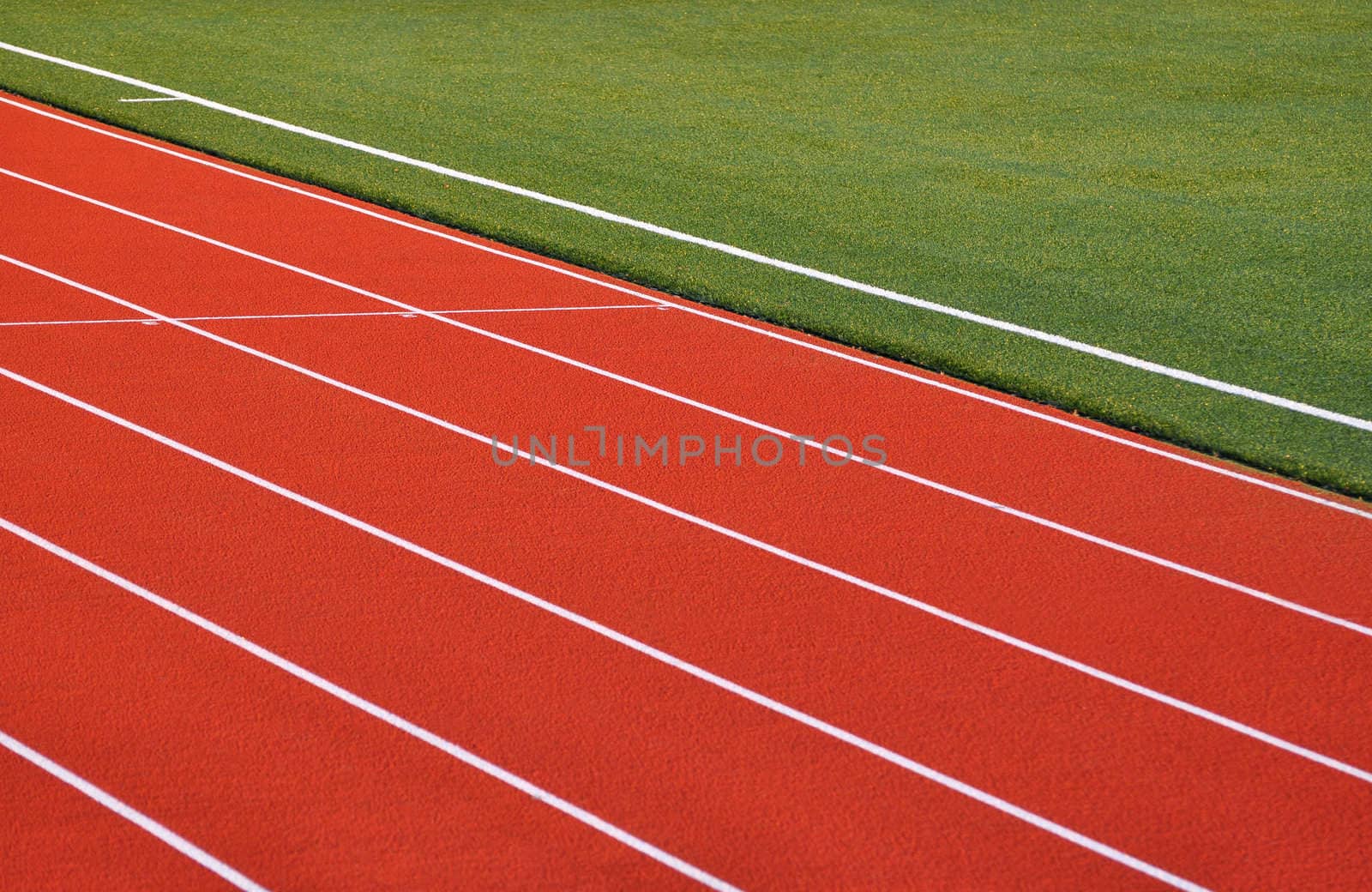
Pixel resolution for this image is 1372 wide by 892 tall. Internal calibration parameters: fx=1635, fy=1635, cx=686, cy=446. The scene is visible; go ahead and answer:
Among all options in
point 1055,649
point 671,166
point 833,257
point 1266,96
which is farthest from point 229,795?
point 1266,96

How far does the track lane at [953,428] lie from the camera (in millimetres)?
5086

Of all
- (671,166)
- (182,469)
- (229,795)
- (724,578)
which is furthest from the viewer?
(671,166)

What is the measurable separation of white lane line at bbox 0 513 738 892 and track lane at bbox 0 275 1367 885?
0.18 metres

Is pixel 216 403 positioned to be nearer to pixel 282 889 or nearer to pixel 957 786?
pixel 282 889

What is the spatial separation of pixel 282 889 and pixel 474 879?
40 centimetres

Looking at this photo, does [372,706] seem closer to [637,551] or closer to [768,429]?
[637,551]

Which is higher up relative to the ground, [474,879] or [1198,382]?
[1198,382]

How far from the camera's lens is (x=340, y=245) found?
772cm

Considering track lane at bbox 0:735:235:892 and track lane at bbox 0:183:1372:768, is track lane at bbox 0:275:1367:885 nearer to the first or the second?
track lane at bbox 0:183:1372:768

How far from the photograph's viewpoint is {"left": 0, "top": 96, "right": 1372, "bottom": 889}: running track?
3.65 meters

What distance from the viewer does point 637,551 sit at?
4.97 meters

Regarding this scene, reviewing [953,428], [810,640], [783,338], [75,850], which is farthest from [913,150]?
[75,850]

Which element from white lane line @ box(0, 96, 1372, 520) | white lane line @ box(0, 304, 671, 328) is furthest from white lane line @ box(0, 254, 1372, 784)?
white lane line @ box(0, 96, 1372, 520)

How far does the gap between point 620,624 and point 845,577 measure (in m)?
0.73
